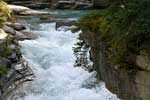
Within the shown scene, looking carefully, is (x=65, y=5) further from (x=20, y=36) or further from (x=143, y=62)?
(x=143, y=62)

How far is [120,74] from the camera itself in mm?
8398

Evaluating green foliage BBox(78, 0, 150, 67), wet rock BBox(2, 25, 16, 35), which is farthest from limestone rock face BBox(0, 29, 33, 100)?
green foliage BBox(78, 0, 150, 67)

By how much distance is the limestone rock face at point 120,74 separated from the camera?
302 inches

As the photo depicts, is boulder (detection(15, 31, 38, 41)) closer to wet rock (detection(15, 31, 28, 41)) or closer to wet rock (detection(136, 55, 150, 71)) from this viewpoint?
wet rock (detection(15, 31, 28, 41))

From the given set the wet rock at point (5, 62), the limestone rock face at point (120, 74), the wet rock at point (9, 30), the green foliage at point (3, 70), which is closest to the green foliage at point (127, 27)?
the limestone rock face at point (120, 74)

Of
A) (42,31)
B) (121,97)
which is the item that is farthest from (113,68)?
(42,31)

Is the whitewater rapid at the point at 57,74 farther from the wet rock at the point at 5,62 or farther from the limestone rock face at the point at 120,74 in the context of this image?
the wet rock at the point at 5,62

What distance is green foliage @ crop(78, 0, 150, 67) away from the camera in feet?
24.0

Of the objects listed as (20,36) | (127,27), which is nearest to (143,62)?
(127,27)

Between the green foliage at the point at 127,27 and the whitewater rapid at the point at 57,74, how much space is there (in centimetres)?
153

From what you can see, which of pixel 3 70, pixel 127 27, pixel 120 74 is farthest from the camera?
pixel 3 70

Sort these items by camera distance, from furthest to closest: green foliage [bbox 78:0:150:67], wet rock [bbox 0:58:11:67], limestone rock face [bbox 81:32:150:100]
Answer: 1. wet rock [bbox 0:58:11:67]
2. limestone rock face [bbox 81:32:150:100]
3. green foliage [bbox 78:0:150:67]

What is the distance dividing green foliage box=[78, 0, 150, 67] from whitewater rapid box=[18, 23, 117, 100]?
1.53 m

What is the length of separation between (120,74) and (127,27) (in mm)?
1240
